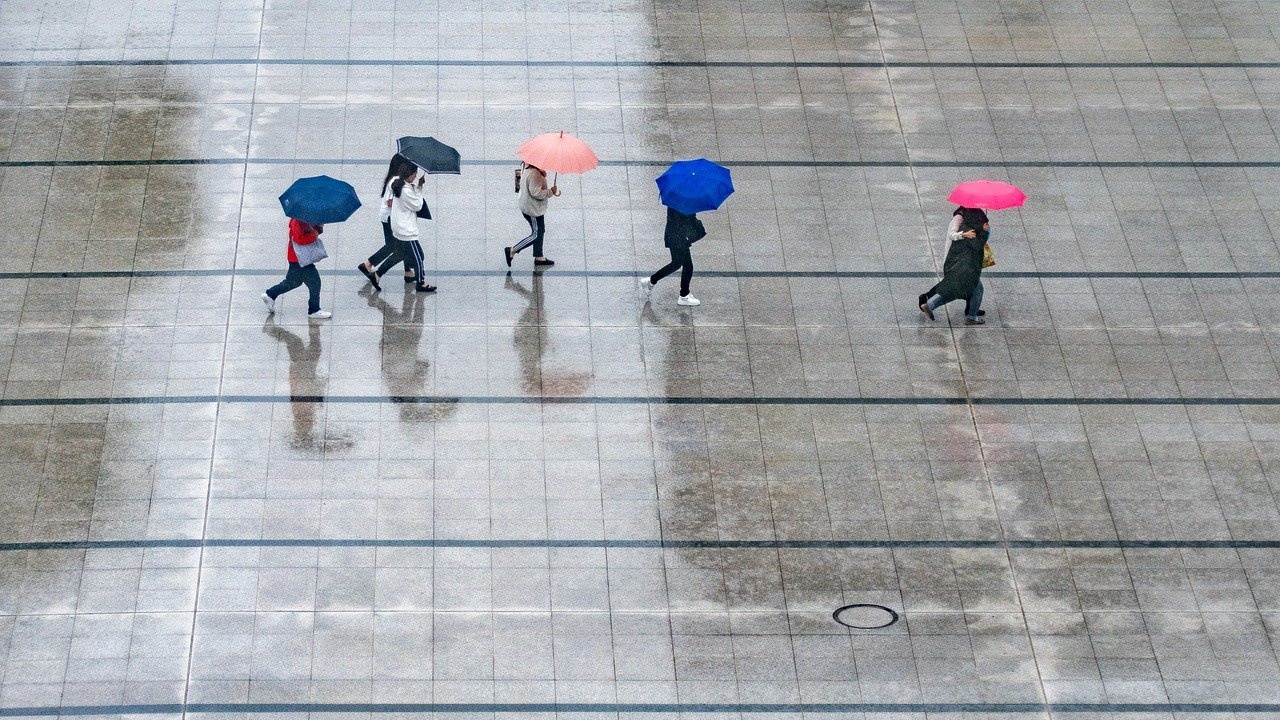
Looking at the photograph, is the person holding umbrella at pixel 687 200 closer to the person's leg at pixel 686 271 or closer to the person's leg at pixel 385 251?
the person's leg at pixel 686 271

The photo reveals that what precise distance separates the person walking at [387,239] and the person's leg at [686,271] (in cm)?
259

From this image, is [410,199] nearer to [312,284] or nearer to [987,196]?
[312,284]

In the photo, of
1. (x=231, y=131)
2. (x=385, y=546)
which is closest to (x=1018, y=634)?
(x=385, y=546)

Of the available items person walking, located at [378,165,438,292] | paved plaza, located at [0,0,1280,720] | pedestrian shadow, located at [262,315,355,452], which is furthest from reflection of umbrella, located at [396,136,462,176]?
pedestrian shadow, located at [262,315,355,452]

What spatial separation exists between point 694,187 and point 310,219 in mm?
3400

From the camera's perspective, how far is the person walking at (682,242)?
14.1 meters

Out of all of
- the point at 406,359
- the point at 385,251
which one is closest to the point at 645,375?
the point at 406,359

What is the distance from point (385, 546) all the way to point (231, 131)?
594cm

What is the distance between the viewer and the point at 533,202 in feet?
47.2

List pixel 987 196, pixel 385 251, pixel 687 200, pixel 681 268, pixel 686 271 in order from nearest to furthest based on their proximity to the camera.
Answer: pixel 687 200, pixel 987 196, pixel 686 271, pixel 385 251, pixel 681 268

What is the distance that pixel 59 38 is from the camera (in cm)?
1723

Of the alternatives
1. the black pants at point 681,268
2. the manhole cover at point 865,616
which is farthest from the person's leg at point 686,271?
the manhole cover at point 865,616

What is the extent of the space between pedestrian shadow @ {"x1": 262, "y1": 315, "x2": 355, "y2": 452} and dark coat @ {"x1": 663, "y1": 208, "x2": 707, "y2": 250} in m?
3.34

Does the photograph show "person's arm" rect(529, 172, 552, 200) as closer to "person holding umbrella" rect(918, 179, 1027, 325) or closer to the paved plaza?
the paved plaza
